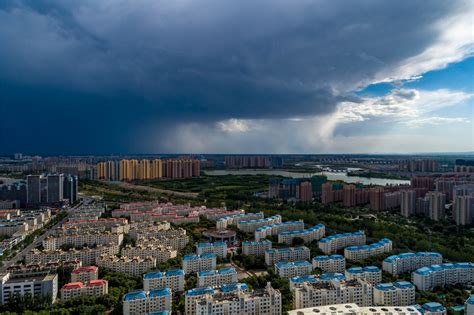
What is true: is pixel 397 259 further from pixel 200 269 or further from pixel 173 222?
pixel 173 222

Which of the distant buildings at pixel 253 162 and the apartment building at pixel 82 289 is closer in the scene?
the apartment building at pixel 82 289

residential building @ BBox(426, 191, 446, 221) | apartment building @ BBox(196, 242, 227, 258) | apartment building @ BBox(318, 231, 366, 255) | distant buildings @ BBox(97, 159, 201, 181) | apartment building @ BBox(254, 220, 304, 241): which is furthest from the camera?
distant buildings @ BBox(97, 159, 201, 181)

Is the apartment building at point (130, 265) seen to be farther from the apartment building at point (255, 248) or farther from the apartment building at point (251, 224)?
the apartment building at point (251, 224)

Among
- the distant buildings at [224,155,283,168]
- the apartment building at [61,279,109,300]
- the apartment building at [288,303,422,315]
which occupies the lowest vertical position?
the apartment building at [61,279,109,300]

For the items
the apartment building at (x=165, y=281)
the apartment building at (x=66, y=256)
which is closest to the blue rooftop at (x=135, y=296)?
the apartment building at (x=165, y=281)

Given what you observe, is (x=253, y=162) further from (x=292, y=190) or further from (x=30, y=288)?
(x=30, y=288)

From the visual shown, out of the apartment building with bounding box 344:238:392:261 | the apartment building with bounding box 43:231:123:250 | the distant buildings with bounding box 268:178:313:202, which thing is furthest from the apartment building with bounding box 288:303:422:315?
the distant buildings with bounding box 268:178:313:202

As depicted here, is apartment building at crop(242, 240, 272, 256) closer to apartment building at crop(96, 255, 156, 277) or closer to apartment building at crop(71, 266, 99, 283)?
apartment building at crop(96, 255, 156, 277)
